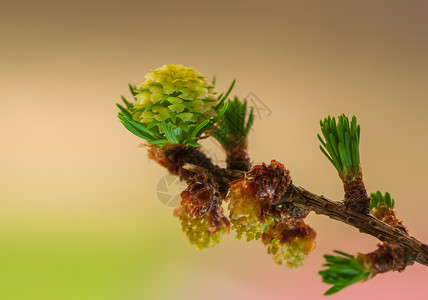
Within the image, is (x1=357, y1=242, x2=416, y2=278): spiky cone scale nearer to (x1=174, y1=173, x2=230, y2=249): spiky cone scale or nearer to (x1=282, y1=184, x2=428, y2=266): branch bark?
(x1=282, y1=184, x2=428, y2=266): branch bark

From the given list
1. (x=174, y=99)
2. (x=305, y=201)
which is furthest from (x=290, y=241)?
(x=174, y=99)

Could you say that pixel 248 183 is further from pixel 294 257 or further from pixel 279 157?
pixel 279 157

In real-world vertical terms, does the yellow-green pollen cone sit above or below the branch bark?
above

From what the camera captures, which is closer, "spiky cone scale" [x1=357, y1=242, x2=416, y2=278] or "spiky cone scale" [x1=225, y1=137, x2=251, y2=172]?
"spiky cone scale" [x1=357, y1=242, x2=416, y2=278]

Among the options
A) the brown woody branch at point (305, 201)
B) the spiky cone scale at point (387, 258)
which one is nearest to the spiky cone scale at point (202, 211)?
the brown woody branch at point (305, 201)

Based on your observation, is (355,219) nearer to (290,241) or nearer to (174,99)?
(290,241)

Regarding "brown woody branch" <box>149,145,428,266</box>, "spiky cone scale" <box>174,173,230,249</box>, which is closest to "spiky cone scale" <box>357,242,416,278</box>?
"brown woody branch" <box>149,145,428,266</box>

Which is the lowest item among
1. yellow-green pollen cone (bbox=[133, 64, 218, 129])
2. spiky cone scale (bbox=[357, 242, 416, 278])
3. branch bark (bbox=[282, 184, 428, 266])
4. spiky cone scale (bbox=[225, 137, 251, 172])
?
spiky cone scale (bbox=[357, 242, 416, 278])
